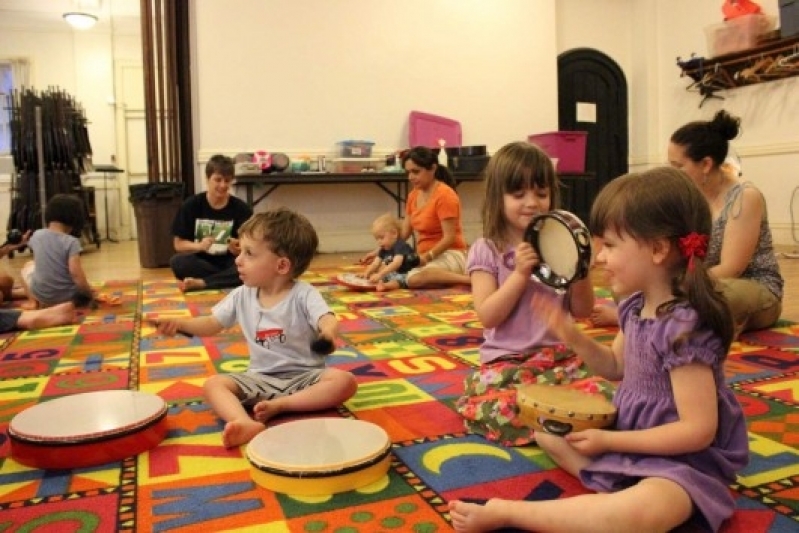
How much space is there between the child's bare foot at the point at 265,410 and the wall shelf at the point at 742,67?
571cm

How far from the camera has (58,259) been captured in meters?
3.72

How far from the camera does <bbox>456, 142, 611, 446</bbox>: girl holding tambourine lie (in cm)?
175

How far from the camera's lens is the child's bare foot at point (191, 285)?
4.53m

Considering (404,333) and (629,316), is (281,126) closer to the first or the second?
(404,333)

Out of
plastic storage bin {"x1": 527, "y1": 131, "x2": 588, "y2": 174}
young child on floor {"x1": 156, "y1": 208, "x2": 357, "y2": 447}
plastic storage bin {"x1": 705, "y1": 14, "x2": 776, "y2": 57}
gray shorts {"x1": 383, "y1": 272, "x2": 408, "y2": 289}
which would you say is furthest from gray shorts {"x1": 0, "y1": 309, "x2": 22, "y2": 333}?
plastic storage bin {"x1": 705, "y1": 14, "x2": 776, "y2": 57}

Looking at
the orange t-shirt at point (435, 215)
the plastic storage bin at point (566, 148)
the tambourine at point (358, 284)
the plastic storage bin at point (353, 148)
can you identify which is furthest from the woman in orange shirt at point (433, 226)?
the plastic storage bin at point (566, 148)

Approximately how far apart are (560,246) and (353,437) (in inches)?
24.1

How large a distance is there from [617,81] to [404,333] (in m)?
6.16

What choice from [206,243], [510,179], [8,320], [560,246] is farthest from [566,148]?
[560,246]

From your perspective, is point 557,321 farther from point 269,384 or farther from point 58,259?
point 58,259

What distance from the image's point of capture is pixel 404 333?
306 cm

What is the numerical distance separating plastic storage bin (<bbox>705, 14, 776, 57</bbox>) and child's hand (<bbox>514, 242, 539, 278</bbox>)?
5743mm

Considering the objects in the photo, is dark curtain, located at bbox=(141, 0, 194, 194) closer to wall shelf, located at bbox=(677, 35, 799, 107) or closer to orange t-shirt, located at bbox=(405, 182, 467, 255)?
orange t-shirt, located at bbox=(405, 182, 467, 255)

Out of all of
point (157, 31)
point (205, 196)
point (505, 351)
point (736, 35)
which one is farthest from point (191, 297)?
point (736, 35)
